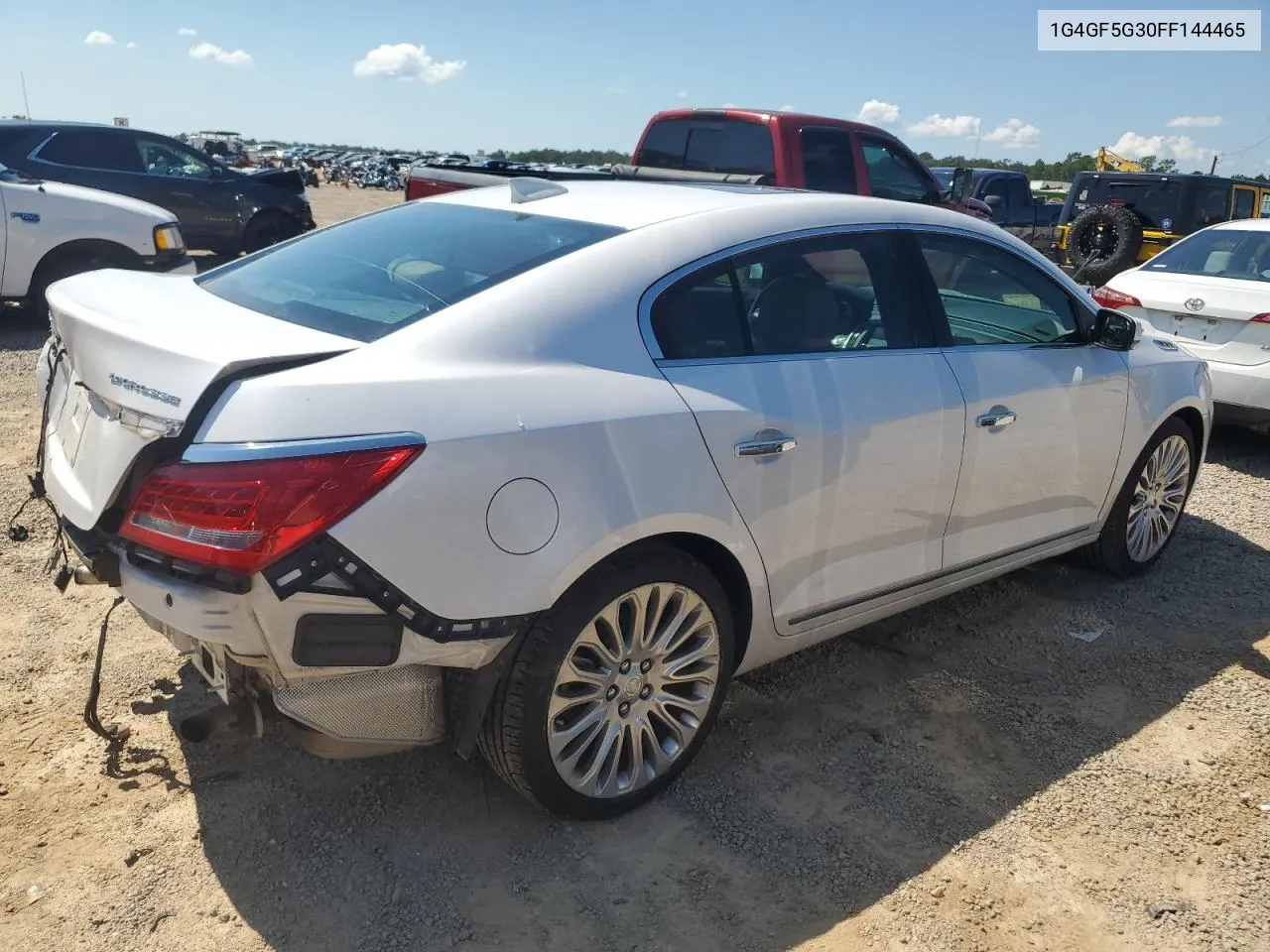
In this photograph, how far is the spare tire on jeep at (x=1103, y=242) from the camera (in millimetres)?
13133

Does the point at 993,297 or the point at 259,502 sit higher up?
the point at 993,297

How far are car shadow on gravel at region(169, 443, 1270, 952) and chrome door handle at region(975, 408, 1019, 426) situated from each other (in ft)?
3.14

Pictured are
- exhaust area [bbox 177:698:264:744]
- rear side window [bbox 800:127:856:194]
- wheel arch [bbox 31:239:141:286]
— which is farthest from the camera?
wheel arch [bbox 31:239:141:286]

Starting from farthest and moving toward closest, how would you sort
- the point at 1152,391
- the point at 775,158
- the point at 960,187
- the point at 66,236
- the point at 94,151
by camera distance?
the point at 94,151, the point at 960,187, the point at 66,236, the point at 775,158, the point at 1152,391

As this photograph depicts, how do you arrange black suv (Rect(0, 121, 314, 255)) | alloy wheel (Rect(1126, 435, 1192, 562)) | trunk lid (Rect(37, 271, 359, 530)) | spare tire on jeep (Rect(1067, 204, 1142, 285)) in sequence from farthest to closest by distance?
spare tire on jeep (Rect(1067, 204, 1142, 285)) → black suv (Rect(0, 121, 314, 255)) → alloy wheel (Rect(1126, 435, 1192, 562)) → trunk lid (Rect(37, 271, 359, 530))

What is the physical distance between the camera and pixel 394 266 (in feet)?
9.69

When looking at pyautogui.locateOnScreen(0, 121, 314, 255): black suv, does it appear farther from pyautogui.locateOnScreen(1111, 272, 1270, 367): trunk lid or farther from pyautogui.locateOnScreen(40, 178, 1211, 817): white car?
pyautogui.locateOnScreen(1111, 272, 1270, 367): trunk lid

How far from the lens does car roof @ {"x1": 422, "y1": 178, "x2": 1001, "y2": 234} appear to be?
3055 mm

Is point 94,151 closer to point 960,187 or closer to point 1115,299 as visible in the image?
point 960,187

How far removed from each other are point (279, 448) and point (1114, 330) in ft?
10.7

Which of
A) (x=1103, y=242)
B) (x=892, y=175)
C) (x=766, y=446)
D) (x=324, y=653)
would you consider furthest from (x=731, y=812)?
(x=1103, y=242)

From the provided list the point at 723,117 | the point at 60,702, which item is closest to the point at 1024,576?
the point at 60,702

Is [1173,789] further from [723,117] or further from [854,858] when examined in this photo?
[723,117]

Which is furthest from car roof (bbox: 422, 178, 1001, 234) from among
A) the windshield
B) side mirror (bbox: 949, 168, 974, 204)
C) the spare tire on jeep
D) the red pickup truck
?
the spare tire on jeep
